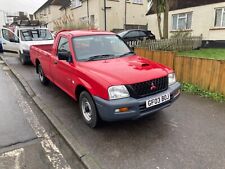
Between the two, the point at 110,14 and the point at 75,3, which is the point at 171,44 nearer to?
the point at 110,14

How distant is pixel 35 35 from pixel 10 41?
A: 1.44 metres

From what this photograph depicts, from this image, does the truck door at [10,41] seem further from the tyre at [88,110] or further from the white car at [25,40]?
the tyre at [88,110]

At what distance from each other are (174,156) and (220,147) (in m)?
0.79

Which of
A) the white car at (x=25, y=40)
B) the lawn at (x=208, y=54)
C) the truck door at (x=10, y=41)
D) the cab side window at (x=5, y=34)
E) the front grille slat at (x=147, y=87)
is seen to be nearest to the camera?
the front grille slat at (x=147, y=87)

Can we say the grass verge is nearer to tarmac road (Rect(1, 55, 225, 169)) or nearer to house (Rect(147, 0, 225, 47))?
tarmac road (Rect(1, 55, 225, 169))

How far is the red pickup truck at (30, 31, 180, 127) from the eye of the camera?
10.8 ft

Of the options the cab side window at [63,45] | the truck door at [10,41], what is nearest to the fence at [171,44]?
the cab side window at [63,45]

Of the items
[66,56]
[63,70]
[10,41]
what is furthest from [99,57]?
[10,41]

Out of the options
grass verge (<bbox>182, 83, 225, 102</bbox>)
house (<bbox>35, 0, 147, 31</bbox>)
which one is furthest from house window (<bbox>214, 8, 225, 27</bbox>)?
house (<bbox>35, 0, 147, 31</bbox>)

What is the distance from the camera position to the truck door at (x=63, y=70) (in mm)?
4394

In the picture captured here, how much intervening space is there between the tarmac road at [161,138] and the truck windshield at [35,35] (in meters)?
6.57

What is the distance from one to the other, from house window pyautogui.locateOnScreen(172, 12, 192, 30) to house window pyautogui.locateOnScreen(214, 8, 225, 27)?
7.38ft

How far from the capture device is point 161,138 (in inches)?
138

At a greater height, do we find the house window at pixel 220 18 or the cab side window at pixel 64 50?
the house window at pixel 220 18
